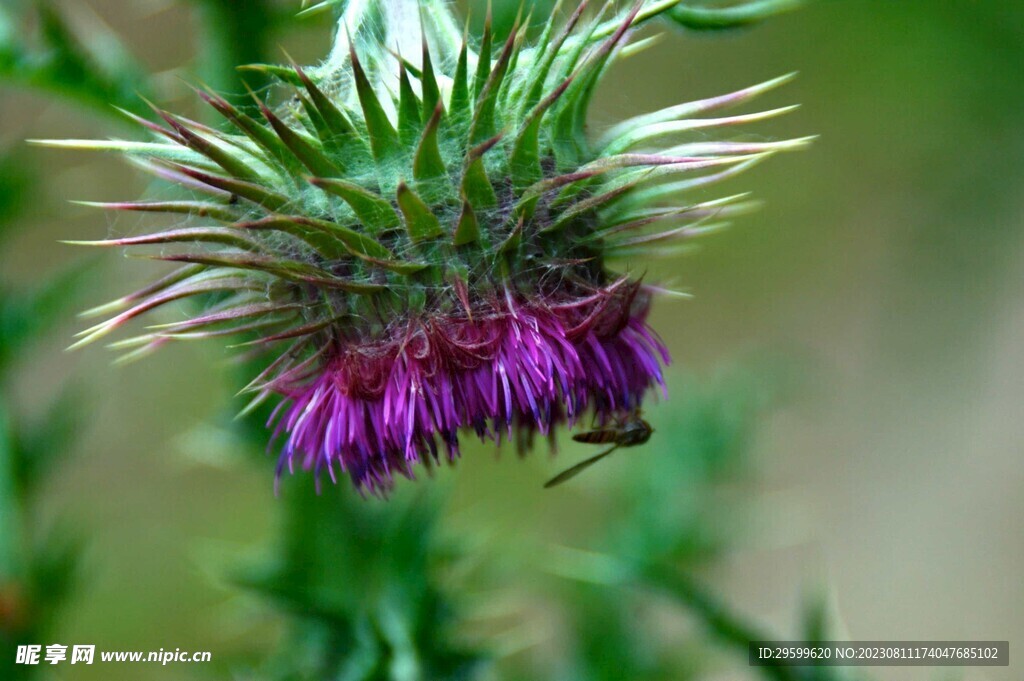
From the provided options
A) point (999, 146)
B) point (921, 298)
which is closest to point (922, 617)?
point (921, 298)

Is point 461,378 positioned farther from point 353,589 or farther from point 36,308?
Answer: point 36,308

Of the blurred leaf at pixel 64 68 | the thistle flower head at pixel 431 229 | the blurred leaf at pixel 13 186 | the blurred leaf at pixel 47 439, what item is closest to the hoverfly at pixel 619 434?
the thistle flower head at pixel 431 229

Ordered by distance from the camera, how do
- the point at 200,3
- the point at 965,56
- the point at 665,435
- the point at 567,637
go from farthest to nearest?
the point at 965,56
the point at 665,435
the point at 567,637
the point at 200,3

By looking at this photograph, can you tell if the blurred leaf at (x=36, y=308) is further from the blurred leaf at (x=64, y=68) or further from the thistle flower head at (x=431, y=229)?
the thistle flower head at (x=431, y=229)

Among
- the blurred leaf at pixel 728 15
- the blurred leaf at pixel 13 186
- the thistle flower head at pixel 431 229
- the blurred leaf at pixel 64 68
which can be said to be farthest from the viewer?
the blurred leaf at pixel 13 186

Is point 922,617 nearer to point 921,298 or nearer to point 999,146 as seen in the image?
point 921,298

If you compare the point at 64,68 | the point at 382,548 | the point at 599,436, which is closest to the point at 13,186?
the point at 64,68
